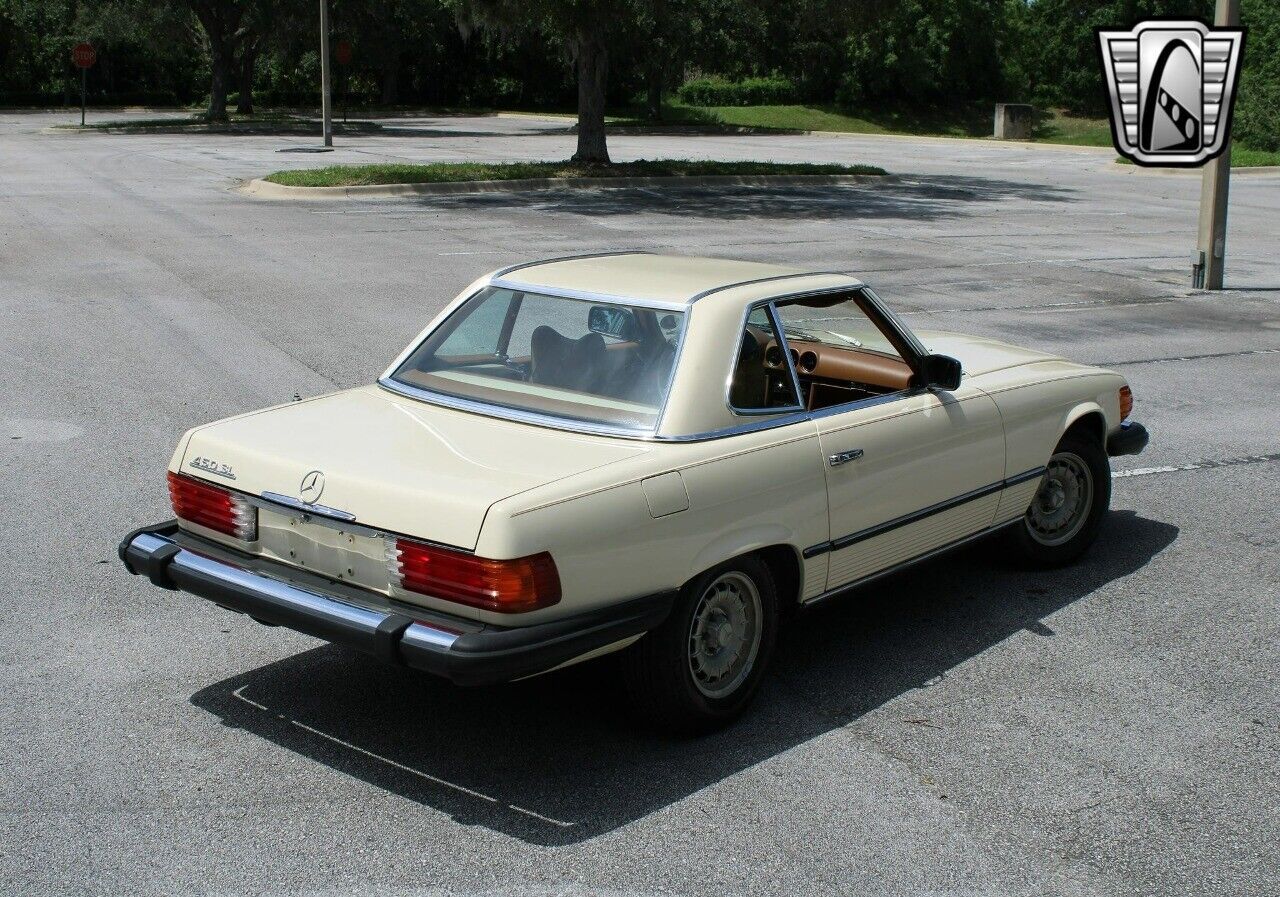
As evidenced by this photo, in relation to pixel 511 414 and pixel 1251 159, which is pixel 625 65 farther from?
pixel 511 414

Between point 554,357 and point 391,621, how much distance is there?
140cm

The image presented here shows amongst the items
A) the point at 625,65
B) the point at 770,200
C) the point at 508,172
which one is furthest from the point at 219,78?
the point at 770,200

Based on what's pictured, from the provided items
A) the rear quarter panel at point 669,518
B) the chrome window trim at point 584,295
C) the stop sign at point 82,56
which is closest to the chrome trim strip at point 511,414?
the rear quarter panel at point 669,518

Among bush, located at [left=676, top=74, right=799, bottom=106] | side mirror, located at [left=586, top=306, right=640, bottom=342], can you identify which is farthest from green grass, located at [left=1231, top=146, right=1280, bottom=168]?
side mirror, located at [left=586, top=306, right=640, bottom=342]

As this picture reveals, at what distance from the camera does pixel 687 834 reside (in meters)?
4.14

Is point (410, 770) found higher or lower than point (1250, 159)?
lower

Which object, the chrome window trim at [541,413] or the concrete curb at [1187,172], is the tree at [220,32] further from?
the chrome window trim at [541,413]

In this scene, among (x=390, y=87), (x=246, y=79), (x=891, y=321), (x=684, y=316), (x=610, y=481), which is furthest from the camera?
(x=390, y=87)

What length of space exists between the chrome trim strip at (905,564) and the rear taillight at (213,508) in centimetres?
196

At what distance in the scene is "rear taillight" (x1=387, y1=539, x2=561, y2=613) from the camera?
4.12 m

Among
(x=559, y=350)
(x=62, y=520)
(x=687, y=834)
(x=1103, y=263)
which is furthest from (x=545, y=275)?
(x=1103, y=263)

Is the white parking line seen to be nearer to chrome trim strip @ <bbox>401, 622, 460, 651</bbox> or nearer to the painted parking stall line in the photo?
chrome trim strip @ <bbox>401, 622, 460, 651</bbox>

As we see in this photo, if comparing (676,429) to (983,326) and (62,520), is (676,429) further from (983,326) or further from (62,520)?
(983,326)

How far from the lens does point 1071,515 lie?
6613 mm
